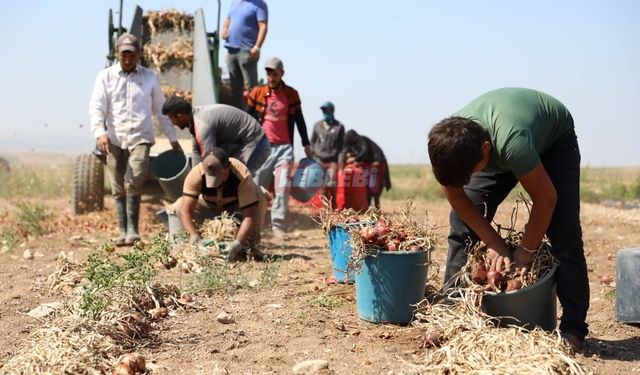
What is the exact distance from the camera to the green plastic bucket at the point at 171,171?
802 centimetres

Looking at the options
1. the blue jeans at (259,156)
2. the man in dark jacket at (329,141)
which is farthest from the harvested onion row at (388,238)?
the man in dark jacket at (329,141)

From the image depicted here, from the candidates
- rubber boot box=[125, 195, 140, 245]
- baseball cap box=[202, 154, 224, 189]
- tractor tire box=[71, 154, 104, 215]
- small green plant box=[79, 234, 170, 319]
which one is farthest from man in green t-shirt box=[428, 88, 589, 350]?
tractor tire box=[71, 154, 104, 215]

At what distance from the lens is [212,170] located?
6516 mm

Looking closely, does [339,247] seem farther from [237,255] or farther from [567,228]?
[567,228]

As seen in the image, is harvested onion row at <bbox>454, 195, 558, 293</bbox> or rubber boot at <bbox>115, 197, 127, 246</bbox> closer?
harvested onion row at <bbox>454, 195, 558, 293</bbox>

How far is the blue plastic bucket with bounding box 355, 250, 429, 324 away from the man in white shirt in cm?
372

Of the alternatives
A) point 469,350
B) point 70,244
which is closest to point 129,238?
point 70,244

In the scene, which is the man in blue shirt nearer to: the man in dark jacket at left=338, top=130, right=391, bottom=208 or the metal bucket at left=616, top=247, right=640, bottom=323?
the man in dark jacket at left=338, top=130, right=391, bottom=208

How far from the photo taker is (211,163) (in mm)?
6492

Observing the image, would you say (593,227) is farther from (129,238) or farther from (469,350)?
Result: (469,350)

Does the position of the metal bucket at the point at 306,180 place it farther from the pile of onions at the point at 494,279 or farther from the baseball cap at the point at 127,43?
the pile of onions at the point at 494,279

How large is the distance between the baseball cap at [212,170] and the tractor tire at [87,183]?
12.3ft

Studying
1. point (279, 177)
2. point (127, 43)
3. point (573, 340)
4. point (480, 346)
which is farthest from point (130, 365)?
point (279, 177)

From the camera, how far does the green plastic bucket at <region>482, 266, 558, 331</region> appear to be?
12.7 ft
